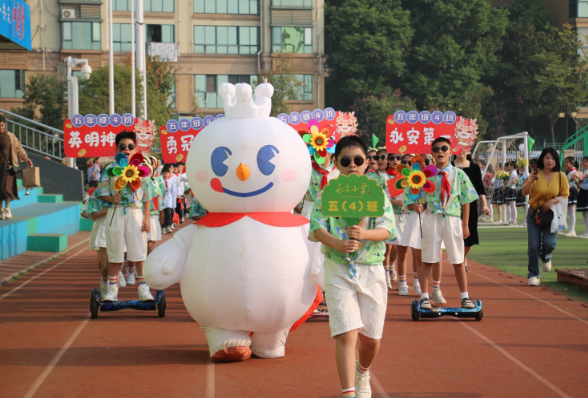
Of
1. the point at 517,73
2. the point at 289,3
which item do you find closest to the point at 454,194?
the point at 289,3

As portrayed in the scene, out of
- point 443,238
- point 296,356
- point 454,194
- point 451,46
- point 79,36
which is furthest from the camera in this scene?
point 451,46

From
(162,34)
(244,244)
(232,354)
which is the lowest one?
(232,354)

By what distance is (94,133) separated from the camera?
1584 cm

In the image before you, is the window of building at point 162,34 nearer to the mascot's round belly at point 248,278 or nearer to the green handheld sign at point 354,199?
the mascot's round belly at point 248,278

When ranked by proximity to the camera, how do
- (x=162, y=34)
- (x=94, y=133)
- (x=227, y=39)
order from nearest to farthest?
(x=94, y=133)
(x=162, y=34)
(x=227, y=39)

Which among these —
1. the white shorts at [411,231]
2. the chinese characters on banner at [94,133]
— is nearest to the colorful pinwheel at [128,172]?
the white shorts at [411,231]

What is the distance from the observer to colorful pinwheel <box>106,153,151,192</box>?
8836 mm

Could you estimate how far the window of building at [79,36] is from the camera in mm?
47250

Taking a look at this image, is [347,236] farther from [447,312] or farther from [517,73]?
[517,73]

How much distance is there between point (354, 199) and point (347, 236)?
331 millimetres

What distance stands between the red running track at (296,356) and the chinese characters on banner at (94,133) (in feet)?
19.6

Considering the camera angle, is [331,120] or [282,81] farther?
[282,81]

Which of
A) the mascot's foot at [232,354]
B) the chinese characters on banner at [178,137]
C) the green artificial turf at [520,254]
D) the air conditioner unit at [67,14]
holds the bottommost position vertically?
the green artificial turf at [520,254]

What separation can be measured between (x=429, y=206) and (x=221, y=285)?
10.2 ft
